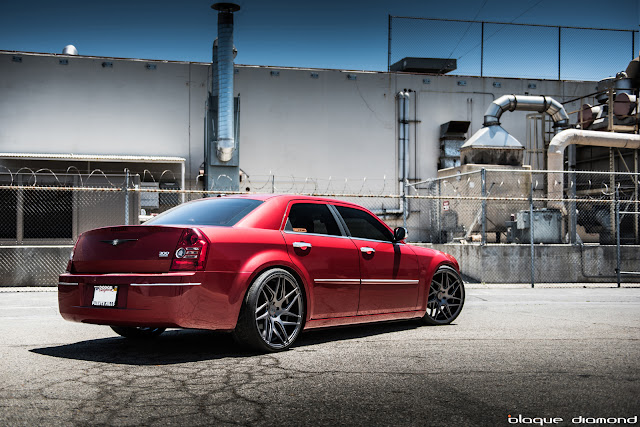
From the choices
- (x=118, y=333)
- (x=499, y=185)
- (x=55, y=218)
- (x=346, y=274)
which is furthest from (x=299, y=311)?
(x=499, y=185)

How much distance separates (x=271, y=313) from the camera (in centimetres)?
585

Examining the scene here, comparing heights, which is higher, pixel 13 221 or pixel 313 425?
pixel 13 221

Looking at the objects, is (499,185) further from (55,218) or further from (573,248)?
(55,218)

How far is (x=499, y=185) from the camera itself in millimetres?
21234

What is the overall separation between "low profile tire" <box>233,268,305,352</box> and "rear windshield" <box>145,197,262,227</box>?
2.01 feet

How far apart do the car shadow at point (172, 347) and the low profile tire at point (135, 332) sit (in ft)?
0.22

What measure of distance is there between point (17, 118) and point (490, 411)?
2522cm

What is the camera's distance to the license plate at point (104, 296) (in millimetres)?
5523

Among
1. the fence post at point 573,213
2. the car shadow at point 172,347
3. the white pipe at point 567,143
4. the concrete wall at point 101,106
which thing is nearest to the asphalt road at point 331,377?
the car shadow at point 172,347

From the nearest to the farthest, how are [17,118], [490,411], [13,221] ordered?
[490,411] → [13,221] → [17,118]

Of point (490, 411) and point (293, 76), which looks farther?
point (293, 76)

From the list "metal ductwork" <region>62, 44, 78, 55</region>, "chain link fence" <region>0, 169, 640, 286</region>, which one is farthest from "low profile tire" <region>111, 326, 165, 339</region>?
"metal ductwork" <region>62, 44, 78, 55</region>

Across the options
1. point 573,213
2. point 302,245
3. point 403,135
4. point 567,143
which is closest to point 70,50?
point 403,135

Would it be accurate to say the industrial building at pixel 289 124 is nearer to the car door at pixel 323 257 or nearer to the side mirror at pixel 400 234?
the side mirror at pixel 400 234
